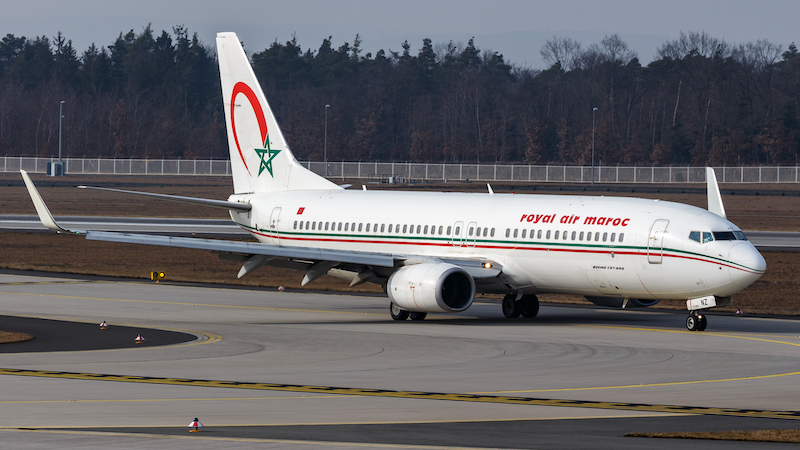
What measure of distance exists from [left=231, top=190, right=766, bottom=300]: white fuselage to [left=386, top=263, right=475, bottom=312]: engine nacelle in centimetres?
116

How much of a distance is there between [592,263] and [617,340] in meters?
3.35

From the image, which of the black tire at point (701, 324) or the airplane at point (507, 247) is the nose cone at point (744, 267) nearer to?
the airplane at point (507, 247)

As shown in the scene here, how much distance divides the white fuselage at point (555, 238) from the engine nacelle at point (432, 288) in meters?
1.16

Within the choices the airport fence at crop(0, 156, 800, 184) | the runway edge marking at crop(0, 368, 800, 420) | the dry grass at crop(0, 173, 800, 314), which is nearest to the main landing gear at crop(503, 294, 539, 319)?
the dry grass at crop(0, 173, 800, 314)

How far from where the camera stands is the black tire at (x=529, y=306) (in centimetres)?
3875

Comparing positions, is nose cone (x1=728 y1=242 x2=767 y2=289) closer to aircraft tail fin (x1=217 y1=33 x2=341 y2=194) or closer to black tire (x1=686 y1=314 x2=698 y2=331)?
black tire (x1=686 y1=314 x2=698 y2=331)

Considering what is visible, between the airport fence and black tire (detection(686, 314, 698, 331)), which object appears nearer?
black tire (detection(686, 314, 698, 331))

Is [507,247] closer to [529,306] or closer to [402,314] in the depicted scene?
[529,306]

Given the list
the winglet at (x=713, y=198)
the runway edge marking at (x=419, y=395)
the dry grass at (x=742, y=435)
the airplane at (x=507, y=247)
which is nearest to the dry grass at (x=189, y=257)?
the winglet at (x=713, y=198)

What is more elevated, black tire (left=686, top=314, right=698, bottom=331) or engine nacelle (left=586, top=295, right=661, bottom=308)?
engine nacelle (left=586, top=295, right=661, bottom=308)

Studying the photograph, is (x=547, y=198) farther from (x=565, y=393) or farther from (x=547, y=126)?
(x=547, y=126)

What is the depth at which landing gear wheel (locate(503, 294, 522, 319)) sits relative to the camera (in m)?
38.7

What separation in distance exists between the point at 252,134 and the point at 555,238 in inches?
600

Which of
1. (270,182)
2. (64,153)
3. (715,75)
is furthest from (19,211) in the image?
(715,75)
